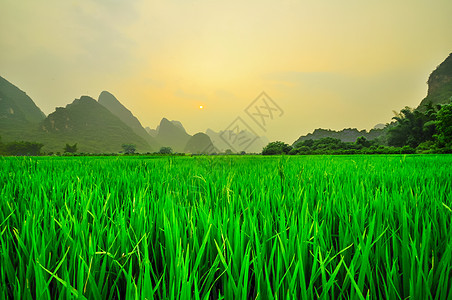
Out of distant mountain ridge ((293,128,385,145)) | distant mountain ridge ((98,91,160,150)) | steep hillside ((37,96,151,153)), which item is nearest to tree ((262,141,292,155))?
distant mountain ridge ((293,128,385,145))

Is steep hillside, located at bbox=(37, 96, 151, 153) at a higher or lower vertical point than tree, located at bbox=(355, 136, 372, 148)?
higher

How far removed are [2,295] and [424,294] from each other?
0.88 metres

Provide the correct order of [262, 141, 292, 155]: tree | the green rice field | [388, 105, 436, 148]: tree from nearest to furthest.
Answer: the green rice field < [388, 105, 436, 148]: tree < [262, 141, 292, 155]: tree

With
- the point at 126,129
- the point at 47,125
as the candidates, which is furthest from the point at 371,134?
the point at 47,125

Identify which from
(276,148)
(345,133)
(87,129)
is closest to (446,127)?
(276,148)

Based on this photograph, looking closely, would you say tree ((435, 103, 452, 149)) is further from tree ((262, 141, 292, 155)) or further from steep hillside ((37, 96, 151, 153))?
steep hillside ((37, 96, 151, 153))

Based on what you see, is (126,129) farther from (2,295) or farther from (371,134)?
(2,295)

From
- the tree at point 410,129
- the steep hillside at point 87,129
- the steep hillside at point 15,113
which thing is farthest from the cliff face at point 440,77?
the steep hillside at point 15,113

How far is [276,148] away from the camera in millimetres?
38562

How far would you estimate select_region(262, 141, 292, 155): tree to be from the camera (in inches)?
1511

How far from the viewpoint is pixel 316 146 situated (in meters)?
39.9

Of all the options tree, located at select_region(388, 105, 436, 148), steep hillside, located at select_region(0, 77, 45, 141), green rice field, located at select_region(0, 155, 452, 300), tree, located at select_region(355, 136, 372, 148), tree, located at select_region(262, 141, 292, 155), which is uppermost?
steep hillside, located at select_region(0, 77, 45, 141)

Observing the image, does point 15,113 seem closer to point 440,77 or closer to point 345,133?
point 345,133

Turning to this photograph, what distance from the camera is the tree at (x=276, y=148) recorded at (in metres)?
38.4
